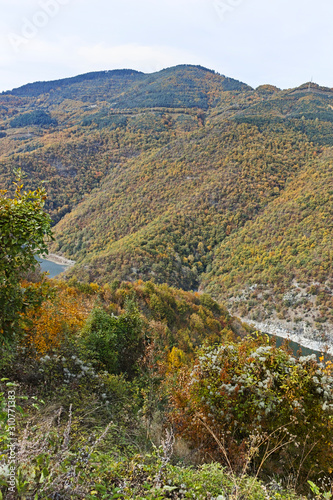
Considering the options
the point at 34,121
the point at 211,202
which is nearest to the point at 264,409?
the point at 211,202

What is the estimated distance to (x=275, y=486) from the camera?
150 inches

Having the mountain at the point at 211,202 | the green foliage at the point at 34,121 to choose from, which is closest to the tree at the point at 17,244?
the mountain at the point at 211,202

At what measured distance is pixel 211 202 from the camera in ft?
276

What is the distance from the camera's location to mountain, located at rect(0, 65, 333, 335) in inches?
2248

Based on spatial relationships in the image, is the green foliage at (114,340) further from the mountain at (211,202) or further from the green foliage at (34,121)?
the green foliage at (34,121)

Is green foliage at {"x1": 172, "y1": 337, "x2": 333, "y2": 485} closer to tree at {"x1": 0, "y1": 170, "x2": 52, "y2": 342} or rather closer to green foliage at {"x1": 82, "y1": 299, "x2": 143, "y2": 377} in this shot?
green foliage at {"x1": 82, "y1": 299, "x2": 143, "y2": 377}

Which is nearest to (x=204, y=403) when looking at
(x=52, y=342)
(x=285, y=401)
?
(x=285, y=401)

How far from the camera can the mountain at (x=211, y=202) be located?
187ft

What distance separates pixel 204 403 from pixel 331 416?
78.3 inches

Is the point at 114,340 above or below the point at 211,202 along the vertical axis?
below

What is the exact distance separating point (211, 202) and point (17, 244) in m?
82.9

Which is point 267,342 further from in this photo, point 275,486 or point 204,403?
point 275,486

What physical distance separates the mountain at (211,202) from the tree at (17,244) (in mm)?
42917

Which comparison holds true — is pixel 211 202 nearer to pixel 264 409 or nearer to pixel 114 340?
pixel 114 340
